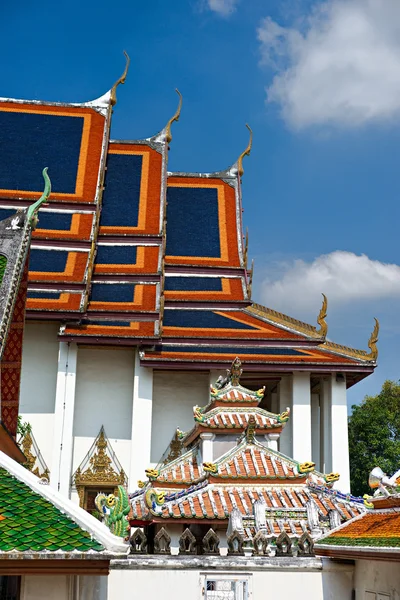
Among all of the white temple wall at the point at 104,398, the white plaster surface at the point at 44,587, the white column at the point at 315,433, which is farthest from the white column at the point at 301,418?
the white plaster surface at the point at 44,587

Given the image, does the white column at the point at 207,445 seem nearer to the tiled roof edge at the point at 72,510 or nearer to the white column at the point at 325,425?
the tiled roof edge at the point at 72,510

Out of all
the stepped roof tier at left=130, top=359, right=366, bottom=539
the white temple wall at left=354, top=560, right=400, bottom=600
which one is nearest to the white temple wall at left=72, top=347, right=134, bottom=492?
the stepped roof tier at left=130, top=359, right=366, bottom=539

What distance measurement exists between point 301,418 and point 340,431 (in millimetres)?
798

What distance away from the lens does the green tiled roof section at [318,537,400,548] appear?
15.9 ft

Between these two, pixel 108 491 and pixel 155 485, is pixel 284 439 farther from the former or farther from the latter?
pixel 155 485

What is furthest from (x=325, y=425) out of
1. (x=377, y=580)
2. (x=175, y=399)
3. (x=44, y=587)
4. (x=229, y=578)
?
(x=44, y=587)

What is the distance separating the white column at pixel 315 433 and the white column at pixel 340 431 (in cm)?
98

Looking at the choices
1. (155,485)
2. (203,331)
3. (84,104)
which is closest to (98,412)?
(203,331)

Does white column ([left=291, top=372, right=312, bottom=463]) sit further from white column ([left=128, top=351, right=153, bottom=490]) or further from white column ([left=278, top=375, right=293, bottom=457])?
white column ([left=128, top=351, right=153, bottom=490])

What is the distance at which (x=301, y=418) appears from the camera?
51.6 feet

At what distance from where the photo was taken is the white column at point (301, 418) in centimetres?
1542

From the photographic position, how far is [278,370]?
1557 centimetres

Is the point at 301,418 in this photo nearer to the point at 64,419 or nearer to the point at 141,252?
the point at 64,419

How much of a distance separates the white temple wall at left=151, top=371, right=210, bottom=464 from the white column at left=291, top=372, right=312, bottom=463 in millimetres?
1828
